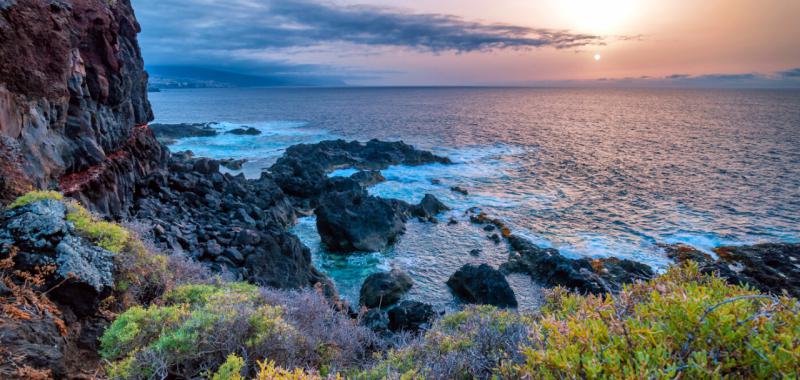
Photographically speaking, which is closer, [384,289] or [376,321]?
[376,321]

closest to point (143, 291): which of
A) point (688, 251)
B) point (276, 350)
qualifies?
point (276, 350)

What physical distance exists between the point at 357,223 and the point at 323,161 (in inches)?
761

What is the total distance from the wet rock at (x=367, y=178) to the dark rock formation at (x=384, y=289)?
16.7m

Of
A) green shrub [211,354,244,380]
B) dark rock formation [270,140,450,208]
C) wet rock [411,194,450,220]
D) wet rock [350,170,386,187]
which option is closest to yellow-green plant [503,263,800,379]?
green shrub [211,354,244,380]

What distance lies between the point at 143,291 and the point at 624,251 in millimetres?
22272

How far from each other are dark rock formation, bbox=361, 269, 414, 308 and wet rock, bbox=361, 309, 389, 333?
2.85 metres

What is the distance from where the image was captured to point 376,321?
12.5 m

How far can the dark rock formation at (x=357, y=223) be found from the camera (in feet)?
71.2

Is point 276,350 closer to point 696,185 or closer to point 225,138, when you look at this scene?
point 696,185

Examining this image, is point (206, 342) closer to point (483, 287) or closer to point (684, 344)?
point (684, 344)

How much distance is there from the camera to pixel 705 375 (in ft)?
8.95

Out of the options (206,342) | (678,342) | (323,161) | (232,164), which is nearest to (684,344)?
(678,342)

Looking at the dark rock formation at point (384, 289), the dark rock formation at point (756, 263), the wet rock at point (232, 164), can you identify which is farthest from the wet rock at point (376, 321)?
the wet rock at point (232, 164)

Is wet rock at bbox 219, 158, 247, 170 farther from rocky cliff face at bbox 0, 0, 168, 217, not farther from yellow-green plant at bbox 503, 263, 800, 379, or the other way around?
yellow-green plant at bbox 503, 263, 800, 379
